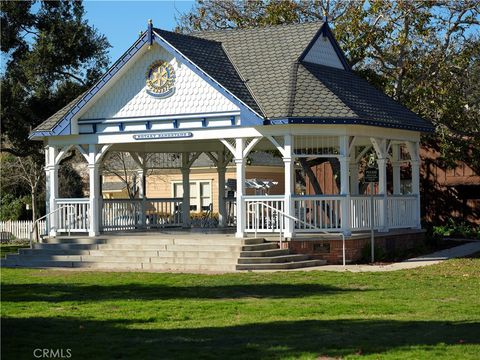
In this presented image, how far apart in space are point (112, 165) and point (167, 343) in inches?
1602

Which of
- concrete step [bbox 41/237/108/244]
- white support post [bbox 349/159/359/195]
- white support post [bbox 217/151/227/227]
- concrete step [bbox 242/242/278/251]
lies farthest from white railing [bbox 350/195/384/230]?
concrete step [bbox 41/237/108/244]

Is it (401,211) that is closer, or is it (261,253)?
(261,253)

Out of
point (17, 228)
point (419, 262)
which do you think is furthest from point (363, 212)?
point (17, 228)

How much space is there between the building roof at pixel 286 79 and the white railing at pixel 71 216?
7.67 feet

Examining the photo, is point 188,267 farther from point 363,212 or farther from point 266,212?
point 363,212

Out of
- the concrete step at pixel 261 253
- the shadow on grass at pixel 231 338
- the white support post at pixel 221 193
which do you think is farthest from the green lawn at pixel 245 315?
the white support post at pixel 221 193

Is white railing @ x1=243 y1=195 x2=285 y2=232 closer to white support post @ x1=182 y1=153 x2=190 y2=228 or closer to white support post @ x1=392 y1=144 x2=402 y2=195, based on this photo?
white support post @ x1=392 y1=144 x2=402 y2=195

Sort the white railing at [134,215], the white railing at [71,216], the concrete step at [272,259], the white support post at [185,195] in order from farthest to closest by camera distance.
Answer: the white support post at [185,195] → the white railing at [134,215] → the white railing at [71,216] → the concrete step at [272,259]

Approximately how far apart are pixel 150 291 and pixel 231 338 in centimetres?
603

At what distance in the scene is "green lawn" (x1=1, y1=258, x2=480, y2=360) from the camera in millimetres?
11055

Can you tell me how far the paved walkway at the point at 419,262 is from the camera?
2262cm

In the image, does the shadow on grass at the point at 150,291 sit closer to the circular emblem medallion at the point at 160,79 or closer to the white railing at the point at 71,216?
the white railing at the point at 71,216

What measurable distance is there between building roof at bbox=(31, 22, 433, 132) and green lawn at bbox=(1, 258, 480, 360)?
5.02m

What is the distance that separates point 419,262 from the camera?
24.4m
